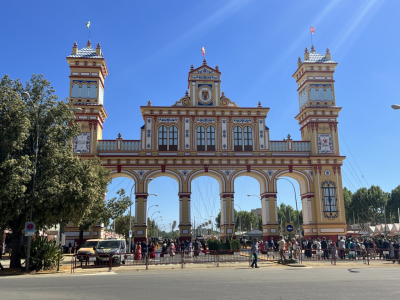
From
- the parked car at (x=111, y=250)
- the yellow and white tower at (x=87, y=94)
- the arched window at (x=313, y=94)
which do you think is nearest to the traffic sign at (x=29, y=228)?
the parked car at (x=111, y=250)

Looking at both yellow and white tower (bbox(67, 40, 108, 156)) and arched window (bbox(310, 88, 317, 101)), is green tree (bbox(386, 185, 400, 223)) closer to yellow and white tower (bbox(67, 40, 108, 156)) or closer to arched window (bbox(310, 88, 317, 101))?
arched window (bbox(310, 88, 317, 101))

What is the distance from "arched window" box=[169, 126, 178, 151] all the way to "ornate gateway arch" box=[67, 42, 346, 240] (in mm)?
113

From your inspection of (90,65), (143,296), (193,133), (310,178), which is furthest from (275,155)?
(143,296)

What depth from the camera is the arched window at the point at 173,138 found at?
145ft

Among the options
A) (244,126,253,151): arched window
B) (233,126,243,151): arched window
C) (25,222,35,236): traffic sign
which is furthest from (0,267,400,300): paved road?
(244,126,253,151): arched window

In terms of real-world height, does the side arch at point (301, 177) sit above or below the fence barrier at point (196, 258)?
above

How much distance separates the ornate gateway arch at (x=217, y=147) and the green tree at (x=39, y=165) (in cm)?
1719

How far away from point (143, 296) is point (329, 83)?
133 ft

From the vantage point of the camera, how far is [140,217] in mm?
41781

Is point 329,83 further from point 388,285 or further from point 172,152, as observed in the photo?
point 388,285

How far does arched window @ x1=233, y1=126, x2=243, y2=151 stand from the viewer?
4453 centimetres

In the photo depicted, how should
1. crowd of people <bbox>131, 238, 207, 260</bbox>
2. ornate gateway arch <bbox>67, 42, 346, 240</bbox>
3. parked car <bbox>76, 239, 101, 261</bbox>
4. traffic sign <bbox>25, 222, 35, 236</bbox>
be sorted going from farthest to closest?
ornate gateway arch <bbox>67, 42, 346, 240</bbox> < crowd of people <bbox>131, 238, 207, 260</bbox> < parked car <bbox>76, 239, 101, 261</bbox> < traffic sign <bbox>25, 222, 35, 236</bbox>

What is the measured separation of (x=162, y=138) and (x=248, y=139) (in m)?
9.83

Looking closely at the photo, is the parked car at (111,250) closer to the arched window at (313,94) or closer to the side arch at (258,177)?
the side arch at (258,177)
